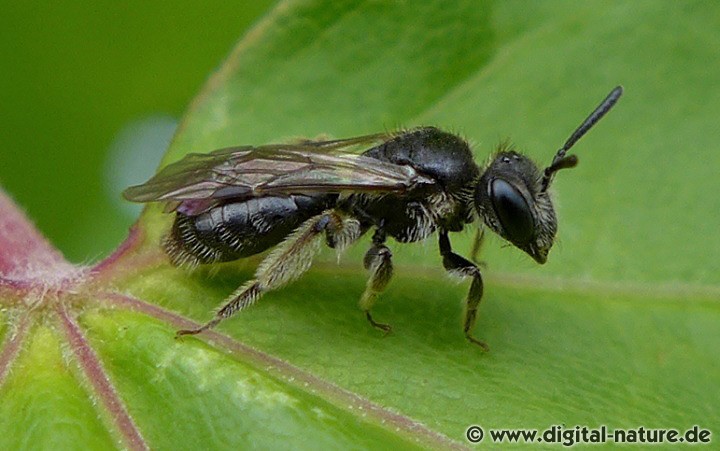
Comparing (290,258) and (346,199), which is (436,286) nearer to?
(346,199)

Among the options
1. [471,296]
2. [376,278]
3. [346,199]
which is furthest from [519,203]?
[346,199]

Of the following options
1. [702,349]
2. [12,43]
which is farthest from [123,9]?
[702,349]

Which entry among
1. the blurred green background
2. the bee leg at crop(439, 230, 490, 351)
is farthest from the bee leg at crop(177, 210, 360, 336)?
the blurred green background

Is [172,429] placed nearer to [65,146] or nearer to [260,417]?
[260,417]

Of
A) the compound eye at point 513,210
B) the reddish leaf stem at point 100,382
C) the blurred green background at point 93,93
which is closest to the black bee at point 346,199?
the compound eye at point 513,210

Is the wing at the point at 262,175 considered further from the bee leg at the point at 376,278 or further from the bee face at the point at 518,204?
the bee face at the point at 518,204

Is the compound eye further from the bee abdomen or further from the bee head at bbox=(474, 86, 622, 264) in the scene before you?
the bee abdomen
